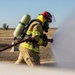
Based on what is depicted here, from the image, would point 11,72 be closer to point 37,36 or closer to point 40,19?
point 37,36

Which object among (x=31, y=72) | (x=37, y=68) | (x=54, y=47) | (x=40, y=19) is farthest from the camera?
(x=54, y=47)

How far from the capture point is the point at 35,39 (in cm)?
748

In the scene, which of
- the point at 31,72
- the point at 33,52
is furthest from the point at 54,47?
the point at 31,72


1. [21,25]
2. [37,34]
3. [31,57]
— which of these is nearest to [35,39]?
[37,34]

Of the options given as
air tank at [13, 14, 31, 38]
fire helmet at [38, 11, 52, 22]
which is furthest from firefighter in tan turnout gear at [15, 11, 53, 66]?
air tank at [13, 14, 31, 38]

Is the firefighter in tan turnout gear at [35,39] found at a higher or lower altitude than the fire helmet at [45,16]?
lower

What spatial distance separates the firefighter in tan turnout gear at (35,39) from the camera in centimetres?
754

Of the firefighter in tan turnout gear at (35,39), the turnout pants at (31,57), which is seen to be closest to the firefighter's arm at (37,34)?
the firefighter in tan turnout gear at (35,39)

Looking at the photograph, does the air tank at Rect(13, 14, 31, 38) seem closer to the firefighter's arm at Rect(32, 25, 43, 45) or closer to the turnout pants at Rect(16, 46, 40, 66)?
the turnout pants at Rect(16, 46, 40, 66)

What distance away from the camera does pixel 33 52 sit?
7723 mm

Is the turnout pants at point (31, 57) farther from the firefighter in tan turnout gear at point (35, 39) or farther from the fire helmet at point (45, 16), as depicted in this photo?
the fire helmet at point (45, 16)

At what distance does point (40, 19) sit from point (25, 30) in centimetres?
43

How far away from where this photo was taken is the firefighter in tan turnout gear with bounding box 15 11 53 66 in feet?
24.7

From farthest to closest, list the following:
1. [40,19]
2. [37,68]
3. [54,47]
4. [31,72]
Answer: [54,47], [40,19], [37,68], [31,72]
